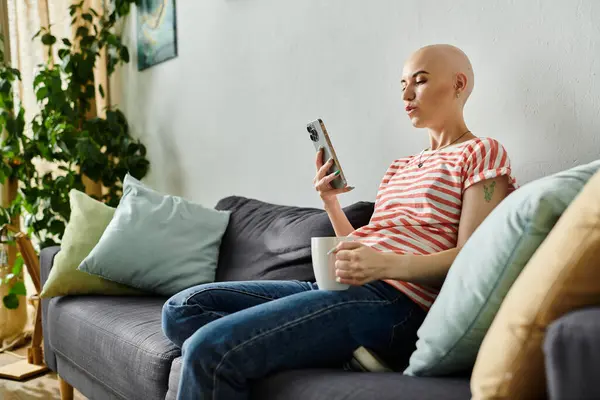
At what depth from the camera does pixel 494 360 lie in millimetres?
697

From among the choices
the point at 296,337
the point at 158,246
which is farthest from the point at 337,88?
the point at 296,337

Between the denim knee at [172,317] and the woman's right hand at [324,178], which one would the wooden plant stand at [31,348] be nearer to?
the denim knee at [172,317]

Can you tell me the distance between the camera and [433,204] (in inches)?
52.1

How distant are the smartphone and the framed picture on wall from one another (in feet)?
5.80

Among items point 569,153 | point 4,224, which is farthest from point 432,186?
point 4,224

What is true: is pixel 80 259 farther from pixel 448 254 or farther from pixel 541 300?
pixel 541 300

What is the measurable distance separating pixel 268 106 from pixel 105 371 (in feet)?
3.94

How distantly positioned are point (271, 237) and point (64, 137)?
1593 mm

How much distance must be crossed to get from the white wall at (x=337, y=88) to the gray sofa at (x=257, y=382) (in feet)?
0.92

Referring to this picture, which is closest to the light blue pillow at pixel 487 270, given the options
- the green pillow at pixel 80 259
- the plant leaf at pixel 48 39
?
the green pillow at pixel 80 259

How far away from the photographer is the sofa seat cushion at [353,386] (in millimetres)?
880

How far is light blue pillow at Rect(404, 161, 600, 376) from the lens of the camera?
811 millimetres

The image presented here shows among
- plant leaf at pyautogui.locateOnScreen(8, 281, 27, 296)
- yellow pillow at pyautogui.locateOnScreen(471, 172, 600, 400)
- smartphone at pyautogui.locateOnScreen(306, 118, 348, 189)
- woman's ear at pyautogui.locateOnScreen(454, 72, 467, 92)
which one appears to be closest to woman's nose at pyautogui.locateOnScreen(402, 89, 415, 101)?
woman's ear at pyautogui.locateOnScreen(454, 72, 467, 92)

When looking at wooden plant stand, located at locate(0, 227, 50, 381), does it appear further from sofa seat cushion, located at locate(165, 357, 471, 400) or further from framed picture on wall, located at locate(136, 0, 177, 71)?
sofa seat cushion, located at locate(165, 357, 471, 400)
